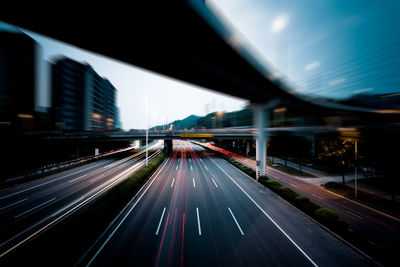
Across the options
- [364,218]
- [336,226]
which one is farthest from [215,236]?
[364,218]

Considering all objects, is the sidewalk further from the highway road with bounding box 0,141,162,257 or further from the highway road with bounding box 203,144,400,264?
the highway road with bounding box 0,141,162,257

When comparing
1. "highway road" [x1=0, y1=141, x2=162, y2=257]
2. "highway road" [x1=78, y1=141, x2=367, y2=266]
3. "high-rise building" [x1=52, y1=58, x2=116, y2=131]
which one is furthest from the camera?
"high-rise building" [x1=52, y1=58, x2=116, y2=131]

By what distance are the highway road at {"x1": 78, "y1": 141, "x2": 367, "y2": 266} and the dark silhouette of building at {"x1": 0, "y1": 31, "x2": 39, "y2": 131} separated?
104 feet

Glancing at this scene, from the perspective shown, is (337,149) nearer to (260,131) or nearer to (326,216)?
(260,131)

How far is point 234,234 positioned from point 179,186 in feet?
29.8

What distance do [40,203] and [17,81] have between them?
32.6 meters

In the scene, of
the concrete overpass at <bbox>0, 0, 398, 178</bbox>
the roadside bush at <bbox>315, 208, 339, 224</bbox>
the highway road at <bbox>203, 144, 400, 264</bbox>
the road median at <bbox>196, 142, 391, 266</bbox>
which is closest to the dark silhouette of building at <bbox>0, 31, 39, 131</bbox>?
the concrete overpass at <bbox>0, 0, 398, 178</bbox>

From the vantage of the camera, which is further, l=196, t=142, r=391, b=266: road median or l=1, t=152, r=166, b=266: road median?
l=196, t=142, r=391, b=266: road median

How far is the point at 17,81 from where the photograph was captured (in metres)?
26.7

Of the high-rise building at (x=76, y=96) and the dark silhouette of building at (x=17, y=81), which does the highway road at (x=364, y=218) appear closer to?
the dark silhouette of building at (x=17, y=81)

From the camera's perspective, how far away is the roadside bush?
8.52 m

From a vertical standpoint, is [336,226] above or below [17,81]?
below

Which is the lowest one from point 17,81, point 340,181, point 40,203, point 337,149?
point 340,181

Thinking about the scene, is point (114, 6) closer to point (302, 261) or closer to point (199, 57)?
point (199, 57)
